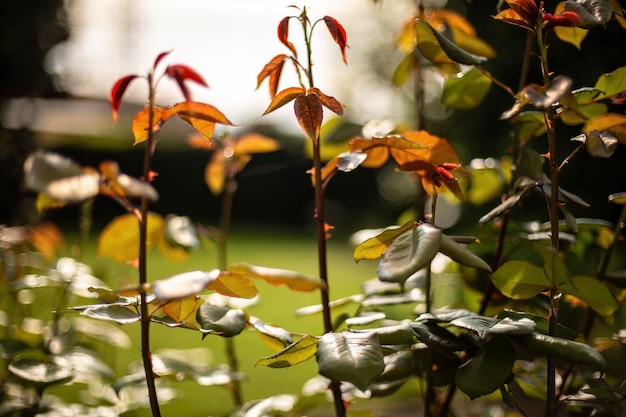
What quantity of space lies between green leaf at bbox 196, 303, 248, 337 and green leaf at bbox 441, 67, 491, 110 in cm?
47

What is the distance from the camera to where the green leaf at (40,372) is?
0.83m

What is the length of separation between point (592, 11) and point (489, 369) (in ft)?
1.37

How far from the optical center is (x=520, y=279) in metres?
0.65

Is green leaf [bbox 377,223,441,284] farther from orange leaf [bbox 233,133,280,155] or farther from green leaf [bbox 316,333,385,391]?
orange leaf [bbox 233,133,280,155]

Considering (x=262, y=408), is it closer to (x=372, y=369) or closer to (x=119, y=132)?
(x=372, y=369)

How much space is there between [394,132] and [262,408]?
0.46m

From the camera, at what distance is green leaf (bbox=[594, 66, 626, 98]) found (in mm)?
758

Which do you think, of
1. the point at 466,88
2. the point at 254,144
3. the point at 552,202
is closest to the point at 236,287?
the point at 552,202

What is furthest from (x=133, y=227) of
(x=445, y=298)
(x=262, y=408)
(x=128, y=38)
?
(x=128, y=38)

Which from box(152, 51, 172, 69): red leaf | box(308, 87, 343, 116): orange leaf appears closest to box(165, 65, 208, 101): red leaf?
box(152, 51, 172, 69): red leaf

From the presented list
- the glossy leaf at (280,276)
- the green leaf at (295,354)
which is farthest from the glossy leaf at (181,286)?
the green leaf at (295,354)

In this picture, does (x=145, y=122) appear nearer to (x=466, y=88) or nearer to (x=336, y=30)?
(x=336, y=30)

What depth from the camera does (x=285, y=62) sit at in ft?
2.53

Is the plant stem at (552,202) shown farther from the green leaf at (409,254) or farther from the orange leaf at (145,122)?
the orange leaf at (145,122)
